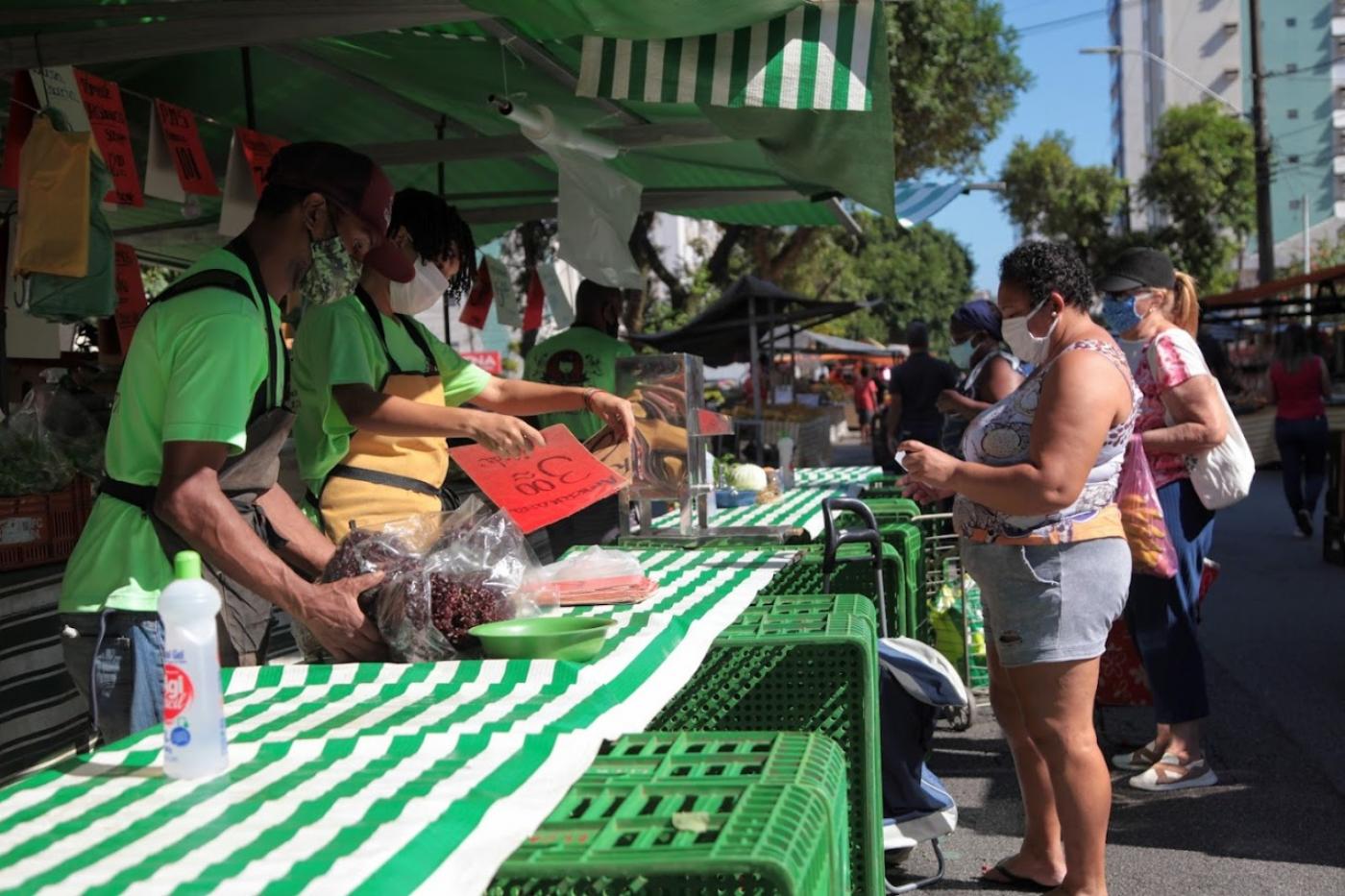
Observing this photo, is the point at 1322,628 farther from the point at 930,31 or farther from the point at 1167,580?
the point at 930,31

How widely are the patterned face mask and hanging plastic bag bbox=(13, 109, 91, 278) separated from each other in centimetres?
192

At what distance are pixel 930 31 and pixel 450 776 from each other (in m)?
23.8

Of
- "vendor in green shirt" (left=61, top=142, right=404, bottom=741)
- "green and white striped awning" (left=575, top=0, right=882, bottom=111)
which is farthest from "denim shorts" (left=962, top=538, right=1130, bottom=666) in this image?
"vendor in green shirt" (left=61, top=142, right=404, bottom=741)

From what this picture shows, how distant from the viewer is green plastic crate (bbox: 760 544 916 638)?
432 cm

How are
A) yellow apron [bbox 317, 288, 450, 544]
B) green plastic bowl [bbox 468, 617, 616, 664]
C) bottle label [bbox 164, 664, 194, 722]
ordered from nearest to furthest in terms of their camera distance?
bottle label [bbox 164, 664, 194, 722] < green plastic bowl [bbox 468, 617, 616, 664] < yellow apron [bbox 317, 288, 450, 544]

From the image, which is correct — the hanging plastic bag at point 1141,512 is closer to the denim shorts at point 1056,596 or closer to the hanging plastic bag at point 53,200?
the denim shorts at point 1056,596

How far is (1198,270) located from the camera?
49.0 m

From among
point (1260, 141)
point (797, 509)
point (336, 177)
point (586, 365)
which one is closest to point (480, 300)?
point (586, 365)

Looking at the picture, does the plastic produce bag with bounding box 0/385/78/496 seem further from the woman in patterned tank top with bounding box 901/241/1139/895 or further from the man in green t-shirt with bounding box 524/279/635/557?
the woman in patterned tank top with bounding box 901/241/1139/895

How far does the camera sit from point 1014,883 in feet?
14.1

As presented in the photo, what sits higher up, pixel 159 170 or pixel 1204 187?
pixel 1204 187

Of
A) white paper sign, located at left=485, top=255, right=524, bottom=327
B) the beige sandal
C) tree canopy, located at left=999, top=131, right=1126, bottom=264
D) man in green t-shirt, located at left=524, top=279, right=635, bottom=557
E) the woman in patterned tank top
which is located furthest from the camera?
tree canopy, located at left=999, top=131, right=1126, bottom=264

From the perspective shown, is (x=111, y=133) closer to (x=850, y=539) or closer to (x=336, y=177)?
(x=336, y=177)

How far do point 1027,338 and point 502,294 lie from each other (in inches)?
258
